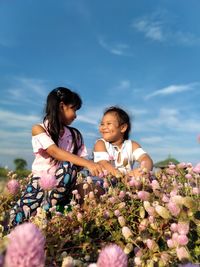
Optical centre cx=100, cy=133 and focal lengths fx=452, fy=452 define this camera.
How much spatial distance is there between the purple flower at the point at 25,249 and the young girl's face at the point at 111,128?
3601 millimetres

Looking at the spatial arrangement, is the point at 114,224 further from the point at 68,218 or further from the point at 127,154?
the point at 127,154

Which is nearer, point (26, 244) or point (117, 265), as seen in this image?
point (26, 244)

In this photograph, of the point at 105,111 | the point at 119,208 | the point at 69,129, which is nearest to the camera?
the point at 119,208

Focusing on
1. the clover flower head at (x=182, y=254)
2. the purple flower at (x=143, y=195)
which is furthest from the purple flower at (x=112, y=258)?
the purple flower at (x=143, y=195)

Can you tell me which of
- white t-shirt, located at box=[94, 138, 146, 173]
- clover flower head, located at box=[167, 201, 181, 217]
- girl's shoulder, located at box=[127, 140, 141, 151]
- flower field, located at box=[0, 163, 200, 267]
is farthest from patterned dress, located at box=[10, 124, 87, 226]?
clover flower head, located at box=[167, 201, 181, 217]

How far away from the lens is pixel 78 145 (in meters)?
4.53

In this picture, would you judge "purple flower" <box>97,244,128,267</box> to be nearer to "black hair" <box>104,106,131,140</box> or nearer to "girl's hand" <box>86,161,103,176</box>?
"girl's hand" <box>86,161,103,176</box>

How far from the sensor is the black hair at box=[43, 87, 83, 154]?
4305 millimetres

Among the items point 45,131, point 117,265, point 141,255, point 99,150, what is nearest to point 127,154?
point 99,150

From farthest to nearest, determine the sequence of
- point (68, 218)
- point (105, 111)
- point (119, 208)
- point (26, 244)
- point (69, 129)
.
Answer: point (105, 111) → point (69, 129) → point (119, 208) → point (68, 218) → point (26, 244)

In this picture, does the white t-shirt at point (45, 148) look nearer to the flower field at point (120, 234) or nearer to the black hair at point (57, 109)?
the black hair at point (57, 109)

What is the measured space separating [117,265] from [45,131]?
294 centimetres

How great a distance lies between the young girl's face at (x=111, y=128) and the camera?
4.84m

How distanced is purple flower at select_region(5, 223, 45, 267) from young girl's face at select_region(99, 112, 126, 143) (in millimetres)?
3601
